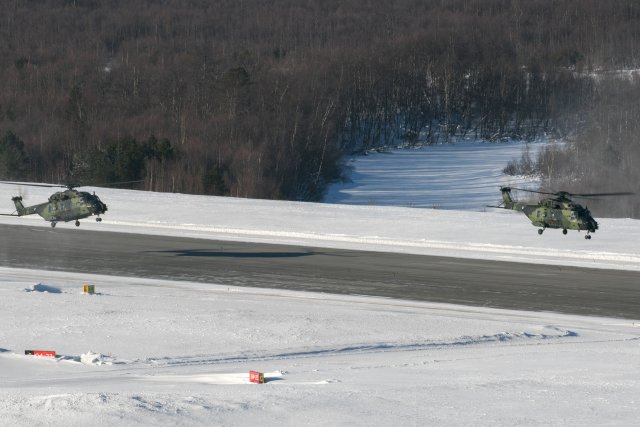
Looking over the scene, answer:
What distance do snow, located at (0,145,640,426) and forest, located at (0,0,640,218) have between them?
37.0 meters

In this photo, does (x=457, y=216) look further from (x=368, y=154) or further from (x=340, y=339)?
(x=368, y=154)

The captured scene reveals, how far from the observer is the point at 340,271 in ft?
82.3

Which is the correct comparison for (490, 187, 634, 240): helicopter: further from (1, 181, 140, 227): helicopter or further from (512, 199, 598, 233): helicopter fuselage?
(1, 181, 140, 227): helicopter

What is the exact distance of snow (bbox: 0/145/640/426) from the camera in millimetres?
11766

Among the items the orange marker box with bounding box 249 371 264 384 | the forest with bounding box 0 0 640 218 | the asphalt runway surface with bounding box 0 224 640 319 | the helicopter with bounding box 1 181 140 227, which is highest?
the forest with bounding box 0 0 640 218

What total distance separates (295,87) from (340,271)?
6611cm

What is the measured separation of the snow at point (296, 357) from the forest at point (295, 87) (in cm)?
3696

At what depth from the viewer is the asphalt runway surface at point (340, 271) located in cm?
2209

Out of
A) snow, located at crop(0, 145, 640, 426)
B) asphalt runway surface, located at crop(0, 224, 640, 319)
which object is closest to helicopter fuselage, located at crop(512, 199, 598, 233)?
snow, located at crop(0, 145, 640, 426)

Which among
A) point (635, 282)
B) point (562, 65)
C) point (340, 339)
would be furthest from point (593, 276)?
point (562, 65)

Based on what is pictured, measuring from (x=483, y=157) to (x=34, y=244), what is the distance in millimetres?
61192

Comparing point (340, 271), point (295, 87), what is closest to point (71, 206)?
point (340, 271)

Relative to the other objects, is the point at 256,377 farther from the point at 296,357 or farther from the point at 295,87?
the point at 295,87

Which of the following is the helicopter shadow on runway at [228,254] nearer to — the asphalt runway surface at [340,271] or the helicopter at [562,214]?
the asphalt runway surface at [340,271]
